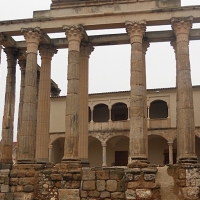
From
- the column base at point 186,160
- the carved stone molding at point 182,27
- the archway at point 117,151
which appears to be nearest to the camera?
the column base at point 186,160

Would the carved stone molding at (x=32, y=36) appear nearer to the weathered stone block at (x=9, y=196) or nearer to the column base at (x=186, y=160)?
the weathered stone block at (x=9, y=196)

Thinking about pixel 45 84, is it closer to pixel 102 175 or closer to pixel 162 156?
pixel 102 175

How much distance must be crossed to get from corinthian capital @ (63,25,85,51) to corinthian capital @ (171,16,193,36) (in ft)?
18.4

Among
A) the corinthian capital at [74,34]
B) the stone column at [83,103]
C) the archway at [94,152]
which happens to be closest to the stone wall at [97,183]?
the stone column at [83,103]

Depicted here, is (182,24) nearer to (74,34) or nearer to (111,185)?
(74,34)

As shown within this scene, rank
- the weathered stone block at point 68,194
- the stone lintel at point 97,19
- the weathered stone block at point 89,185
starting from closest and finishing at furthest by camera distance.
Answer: the weathered stone block at point 89,185
the weathered stone block at point 68,194
the stone lintel at point 97,19

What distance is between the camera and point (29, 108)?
22.3 m

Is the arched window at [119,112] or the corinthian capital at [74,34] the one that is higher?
the corinthian capital at [74,34]

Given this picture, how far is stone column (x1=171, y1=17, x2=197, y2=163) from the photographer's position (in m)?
19.9

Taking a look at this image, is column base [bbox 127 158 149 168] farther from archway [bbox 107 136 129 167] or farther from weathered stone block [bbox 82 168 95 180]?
archway [bbox 107 136 129 167]

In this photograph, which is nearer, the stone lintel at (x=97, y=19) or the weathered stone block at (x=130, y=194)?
the weathered stone block at (x=130, y=194)

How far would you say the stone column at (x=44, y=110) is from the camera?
2428 centimetres

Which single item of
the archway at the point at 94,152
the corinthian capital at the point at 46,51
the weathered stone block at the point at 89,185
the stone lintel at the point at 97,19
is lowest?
the weathered stone block at the point at 89,185

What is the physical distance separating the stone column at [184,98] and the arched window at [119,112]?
17.5 metres
